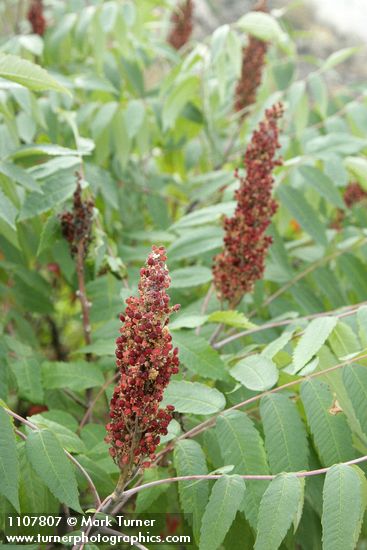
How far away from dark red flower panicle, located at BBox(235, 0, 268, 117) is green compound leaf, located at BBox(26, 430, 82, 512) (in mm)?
2515

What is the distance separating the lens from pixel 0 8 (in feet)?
13.7

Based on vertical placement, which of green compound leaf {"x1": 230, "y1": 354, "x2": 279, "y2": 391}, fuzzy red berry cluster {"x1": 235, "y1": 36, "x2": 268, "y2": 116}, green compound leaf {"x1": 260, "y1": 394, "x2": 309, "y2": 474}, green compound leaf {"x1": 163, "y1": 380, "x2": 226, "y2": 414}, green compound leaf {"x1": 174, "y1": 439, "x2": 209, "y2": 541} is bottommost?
green compound leaf {"x1": 174, "y1": 439, "x2": 209, "y2": 541}

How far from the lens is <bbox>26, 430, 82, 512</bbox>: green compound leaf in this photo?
1.56 m

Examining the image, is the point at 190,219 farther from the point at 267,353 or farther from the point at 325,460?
the point at 325,460

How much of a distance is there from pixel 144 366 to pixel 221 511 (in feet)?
1.23

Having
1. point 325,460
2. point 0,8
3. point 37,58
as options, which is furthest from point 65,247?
point 0,8

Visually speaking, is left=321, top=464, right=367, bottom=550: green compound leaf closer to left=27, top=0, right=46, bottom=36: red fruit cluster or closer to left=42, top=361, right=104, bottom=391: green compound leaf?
left=42, top=361, right=104, bottom=391: green compound leaf

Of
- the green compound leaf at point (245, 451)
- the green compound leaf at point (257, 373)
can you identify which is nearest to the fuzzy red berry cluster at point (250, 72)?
the green compound leaf at point (257, 373)

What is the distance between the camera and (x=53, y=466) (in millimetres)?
1593

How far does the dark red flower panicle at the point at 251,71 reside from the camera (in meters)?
3.64

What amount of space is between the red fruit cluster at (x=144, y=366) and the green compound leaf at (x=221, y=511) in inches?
7.1

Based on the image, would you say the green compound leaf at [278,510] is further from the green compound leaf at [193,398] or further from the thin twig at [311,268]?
the thin twig at [311,268]

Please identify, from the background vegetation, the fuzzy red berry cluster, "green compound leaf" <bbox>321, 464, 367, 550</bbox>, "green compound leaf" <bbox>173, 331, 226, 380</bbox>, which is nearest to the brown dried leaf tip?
the background vegetation

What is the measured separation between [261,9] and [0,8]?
160 centimetres
